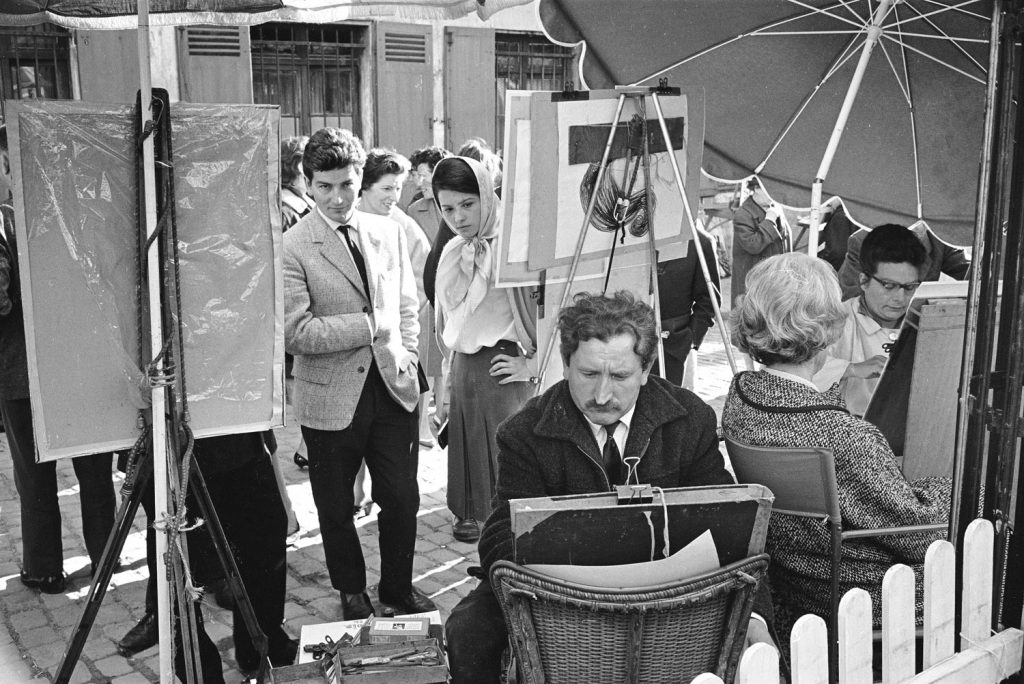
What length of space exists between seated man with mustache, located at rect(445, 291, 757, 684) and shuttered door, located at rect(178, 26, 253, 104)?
797cm

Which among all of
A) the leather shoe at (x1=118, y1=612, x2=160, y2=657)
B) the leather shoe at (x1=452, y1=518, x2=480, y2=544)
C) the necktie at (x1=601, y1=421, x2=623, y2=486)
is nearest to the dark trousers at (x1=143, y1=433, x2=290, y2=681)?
the leather shoe at (x1=118, y1=612, x2=160, y2=657)

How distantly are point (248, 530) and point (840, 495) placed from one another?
1.89m

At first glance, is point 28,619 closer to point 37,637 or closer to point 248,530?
point 37,637

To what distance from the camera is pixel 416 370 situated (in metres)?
3.92

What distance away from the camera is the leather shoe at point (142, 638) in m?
3.63

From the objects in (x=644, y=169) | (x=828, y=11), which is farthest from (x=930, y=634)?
(x=828, y=11)

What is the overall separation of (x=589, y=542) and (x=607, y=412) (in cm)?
57

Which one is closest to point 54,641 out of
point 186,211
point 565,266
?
point 186,211

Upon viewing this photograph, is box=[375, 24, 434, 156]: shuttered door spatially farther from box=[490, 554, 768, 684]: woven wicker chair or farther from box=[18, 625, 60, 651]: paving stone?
box=[490, 554, 768, 684]: woven wicker chair

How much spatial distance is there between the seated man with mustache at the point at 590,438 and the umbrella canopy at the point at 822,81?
1.82 m

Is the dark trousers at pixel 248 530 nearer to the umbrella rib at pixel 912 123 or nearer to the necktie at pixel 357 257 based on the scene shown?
the necktie at pixel 357 257

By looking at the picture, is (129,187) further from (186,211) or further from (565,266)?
(565,266)

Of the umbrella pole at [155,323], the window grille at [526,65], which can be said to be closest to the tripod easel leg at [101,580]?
the umbrella pole at [155,323]

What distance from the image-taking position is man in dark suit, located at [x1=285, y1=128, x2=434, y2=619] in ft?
11.9
